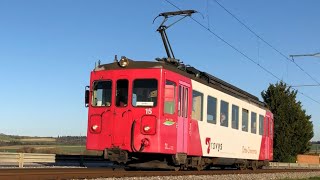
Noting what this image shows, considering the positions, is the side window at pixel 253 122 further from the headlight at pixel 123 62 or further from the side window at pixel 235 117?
the headlight at pixel 123 62

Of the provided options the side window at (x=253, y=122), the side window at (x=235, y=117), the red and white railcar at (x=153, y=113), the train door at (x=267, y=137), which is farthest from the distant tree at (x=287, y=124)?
the red and white railcar at (x=153, y=113)

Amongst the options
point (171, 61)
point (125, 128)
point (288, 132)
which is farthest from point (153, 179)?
point (288, 132)

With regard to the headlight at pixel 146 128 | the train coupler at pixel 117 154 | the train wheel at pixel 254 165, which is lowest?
the train wheel at pixel 254 165

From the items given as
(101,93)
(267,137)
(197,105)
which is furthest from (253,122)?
(101,93)

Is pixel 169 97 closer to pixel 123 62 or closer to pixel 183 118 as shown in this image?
pixel 183 118

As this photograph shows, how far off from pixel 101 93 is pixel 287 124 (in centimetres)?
4070

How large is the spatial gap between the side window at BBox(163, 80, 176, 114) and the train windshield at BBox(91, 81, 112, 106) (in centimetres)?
195

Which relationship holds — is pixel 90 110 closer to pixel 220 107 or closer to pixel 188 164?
pixel 188 164

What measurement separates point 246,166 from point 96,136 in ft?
34.1

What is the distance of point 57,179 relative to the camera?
11.2 metres

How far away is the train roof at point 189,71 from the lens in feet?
51.0

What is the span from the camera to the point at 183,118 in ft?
51.7

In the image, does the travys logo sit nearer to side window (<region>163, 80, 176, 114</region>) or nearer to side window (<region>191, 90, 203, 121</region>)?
side window (<region>191, 90, 203, 121</region>)

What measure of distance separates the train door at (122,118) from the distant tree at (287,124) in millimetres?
40077
